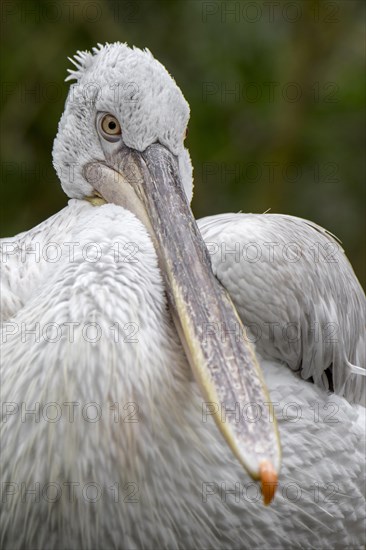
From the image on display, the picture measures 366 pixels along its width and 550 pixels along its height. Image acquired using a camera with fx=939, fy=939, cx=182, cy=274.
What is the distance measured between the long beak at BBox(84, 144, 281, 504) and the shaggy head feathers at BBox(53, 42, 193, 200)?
0.16 ft

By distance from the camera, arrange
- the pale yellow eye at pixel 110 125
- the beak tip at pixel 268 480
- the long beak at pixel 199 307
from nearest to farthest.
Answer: the beak tip at pixel 268 480, the long beak at pixel 199 307, the pale yellow eye at pixel 110 125

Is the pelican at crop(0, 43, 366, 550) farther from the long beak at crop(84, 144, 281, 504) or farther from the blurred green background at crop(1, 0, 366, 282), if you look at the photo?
the blurred green background at crop(1, 0, 366, 282)

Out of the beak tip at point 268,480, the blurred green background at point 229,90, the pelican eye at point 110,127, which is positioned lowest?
the beak tip at point 268,480

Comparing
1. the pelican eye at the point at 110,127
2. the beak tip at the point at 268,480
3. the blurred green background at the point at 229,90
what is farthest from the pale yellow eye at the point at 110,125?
the blurred green background at the point at 229,90

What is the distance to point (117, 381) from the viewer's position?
8.05 feet

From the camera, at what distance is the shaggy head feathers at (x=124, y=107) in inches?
111

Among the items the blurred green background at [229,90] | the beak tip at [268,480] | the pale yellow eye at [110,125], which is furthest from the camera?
the blurred green background at [229,90]

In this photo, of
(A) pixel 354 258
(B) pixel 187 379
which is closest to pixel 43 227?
(B) pixel 187 379

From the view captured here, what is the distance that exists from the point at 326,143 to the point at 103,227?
4238mm

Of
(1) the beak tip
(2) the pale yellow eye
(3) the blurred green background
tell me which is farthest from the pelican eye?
(3) the blurred green background

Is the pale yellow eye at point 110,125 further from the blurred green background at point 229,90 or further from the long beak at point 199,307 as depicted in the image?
the blurred green background at point 229,90

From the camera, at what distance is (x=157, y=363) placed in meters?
2.52

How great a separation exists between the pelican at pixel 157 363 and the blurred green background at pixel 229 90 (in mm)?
3245

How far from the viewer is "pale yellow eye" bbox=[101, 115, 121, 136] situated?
294cm
